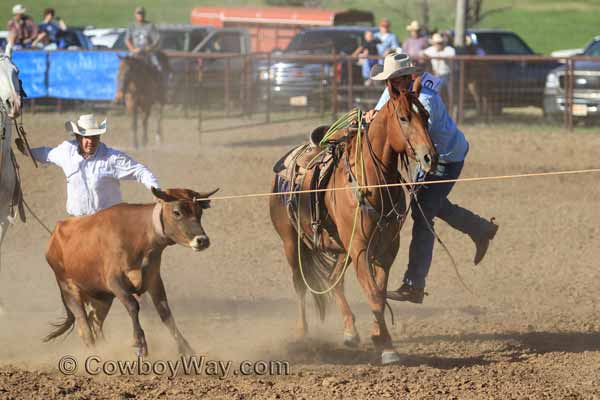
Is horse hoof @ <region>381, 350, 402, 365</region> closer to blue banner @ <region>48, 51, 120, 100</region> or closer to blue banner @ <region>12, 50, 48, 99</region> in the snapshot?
blue banner @ <region>48, 51, 120, 100</region>

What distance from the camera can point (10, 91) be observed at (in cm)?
745

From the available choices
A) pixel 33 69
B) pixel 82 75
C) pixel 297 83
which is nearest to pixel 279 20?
pixel 82 75

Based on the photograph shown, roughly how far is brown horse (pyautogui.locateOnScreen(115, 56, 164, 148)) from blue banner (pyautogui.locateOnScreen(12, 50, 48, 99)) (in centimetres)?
424

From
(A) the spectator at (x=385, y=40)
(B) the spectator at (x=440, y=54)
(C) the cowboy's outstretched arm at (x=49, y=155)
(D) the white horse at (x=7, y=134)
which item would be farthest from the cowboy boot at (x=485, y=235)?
(A) the spectator at (x=385, y=40)

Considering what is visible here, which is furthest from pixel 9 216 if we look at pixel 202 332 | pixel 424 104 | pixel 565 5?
pixel 565 5

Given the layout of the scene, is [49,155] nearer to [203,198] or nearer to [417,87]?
[203,198]

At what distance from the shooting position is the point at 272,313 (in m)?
7.87

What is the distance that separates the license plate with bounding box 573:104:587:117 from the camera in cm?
1759

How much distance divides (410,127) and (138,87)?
452 inches

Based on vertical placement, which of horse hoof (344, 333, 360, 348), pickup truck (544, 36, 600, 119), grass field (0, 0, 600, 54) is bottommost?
grass field (0, 0, 600, 54)

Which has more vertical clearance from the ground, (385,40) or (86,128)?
(86,128)

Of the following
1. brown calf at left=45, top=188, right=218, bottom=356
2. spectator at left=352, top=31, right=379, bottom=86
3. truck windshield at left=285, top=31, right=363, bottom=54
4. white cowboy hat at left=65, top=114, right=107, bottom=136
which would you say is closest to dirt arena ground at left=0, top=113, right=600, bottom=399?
brown calf at left=45, top=188, right=218, bottom=356

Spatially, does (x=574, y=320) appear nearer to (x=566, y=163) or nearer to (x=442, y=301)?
(x=442, y=301)

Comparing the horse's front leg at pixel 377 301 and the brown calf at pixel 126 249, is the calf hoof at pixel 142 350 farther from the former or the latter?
the horse's front leg at pixel 377 301
